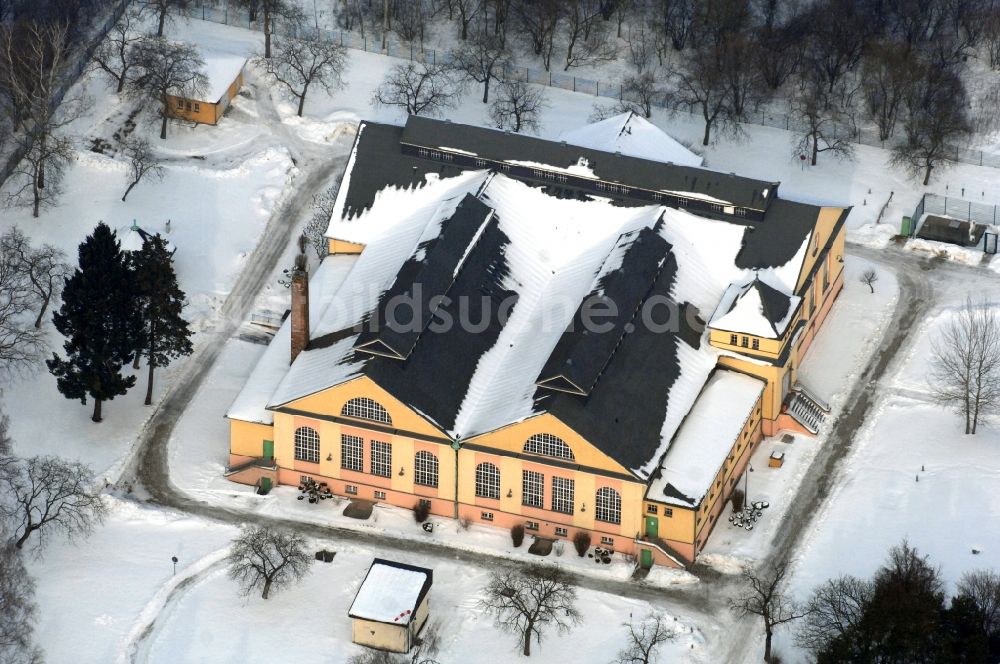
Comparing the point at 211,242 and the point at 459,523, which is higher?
the point at 211,242

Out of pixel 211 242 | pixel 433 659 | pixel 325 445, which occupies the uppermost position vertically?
pixel 211 242

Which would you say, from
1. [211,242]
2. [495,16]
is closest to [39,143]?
[211,242]

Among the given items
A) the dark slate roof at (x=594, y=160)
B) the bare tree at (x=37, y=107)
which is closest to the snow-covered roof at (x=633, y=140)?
the dark slate roof at (x=594, y=160)

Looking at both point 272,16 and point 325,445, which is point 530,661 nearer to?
point 325,445

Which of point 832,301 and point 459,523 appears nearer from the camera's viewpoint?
point 459,523

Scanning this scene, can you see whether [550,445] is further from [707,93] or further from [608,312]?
[707,93]

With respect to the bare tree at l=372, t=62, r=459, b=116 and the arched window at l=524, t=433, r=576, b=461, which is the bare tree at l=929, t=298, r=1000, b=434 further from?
the bare tree at l=372, t=62, r=459, b=116

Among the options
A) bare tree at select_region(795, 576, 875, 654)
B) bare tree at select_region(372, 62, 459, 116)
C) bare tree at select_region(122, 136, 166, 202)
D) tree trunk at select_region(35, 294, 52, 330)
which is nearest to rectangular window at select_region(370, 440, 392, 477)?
bare tree at select_region(795, 576, 875, 654)
